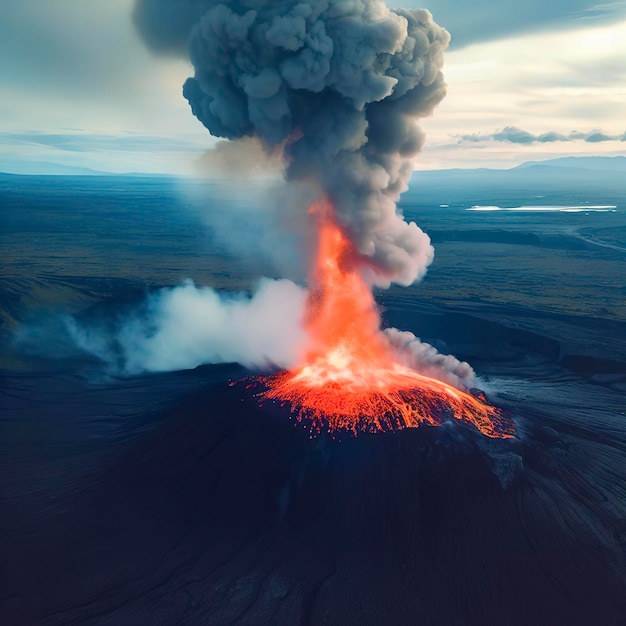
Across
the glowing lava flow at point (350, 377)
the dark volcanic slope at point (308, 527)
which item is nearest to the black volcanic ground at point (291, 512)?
the dark volcanic slope at point (308, 527)

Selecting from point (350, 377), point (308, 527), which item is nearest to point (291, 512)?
point (308, 527)

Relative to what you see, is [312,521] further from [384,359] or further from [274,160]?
[274,160]

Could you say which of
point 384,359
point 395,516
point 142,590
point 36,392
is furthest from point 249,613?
point 36,392

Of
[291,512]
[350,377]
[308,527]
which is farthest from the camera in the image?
[350,377]

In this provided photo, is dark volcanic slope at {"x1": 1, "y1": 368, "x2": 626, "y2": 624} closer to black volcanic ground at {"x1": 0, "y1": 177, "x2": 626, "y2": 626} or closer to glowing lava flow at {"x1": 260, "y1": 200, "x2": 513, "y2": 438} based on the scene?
black volcanic ground at {"x1": 0, "y1": 177, "x2": 626, "y2": 626}

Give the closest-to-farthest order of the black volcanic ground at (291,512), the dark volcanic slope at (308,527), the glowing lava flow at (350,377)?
the dark volcanic slope at (308,527)
the black volcanic ground at (291,512)
the glowing lava flow at (350,377)

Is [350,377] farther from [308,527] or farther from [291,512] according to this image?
[308,527]

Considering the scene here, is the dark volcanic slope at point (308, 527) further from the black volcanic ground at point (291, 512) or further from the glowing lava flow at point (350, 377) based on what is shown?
the glowing lava flow at point (350, 377)

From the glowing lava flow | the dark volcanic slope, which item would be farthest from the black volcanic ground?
the glowing lava flow
